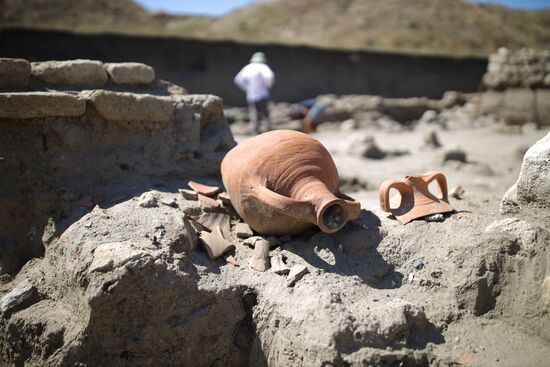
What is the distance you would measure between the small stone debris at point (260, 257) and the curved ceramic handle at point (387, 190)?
2.79 ft

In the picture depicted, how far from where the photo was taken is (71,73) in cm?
339

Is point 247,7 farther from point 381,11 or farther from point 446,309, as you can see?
point 446,309

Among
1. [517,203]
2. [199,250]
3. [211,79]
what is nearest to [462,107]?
[211,79]

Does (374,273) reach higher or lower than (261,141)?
lower

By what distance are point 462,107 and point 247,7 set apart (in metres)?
14.0

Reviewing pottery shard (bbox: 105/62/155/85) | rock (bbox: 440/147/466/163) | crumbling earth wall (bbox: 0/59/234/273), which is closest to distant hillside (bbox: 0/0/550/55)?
rock (bbox: 440/147/466/163)

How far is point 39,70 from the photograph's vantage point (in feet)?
10.8

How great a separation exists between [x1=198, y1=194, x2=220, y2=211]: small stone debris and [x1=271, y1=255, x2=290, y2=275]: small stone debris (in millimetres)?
690

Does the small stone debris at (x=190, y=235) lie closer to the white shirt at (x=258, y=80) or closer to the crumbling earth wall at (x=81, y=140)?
the crumbling earth wall at (x=81, y=140)

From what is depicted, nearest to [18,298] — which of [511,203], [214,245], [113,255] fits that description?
[113,255]

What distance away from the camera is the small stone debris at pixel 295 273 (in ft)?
8.08

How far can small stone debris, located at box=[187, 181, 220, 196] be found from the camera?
130 inches

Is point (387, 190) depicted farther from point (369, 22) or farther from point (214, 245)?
point (369, 22)

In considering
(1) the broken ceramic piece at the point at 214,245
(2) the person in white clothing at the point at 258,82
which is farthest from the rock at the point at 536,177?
(2) the person in white clothing at the point at 258,82
